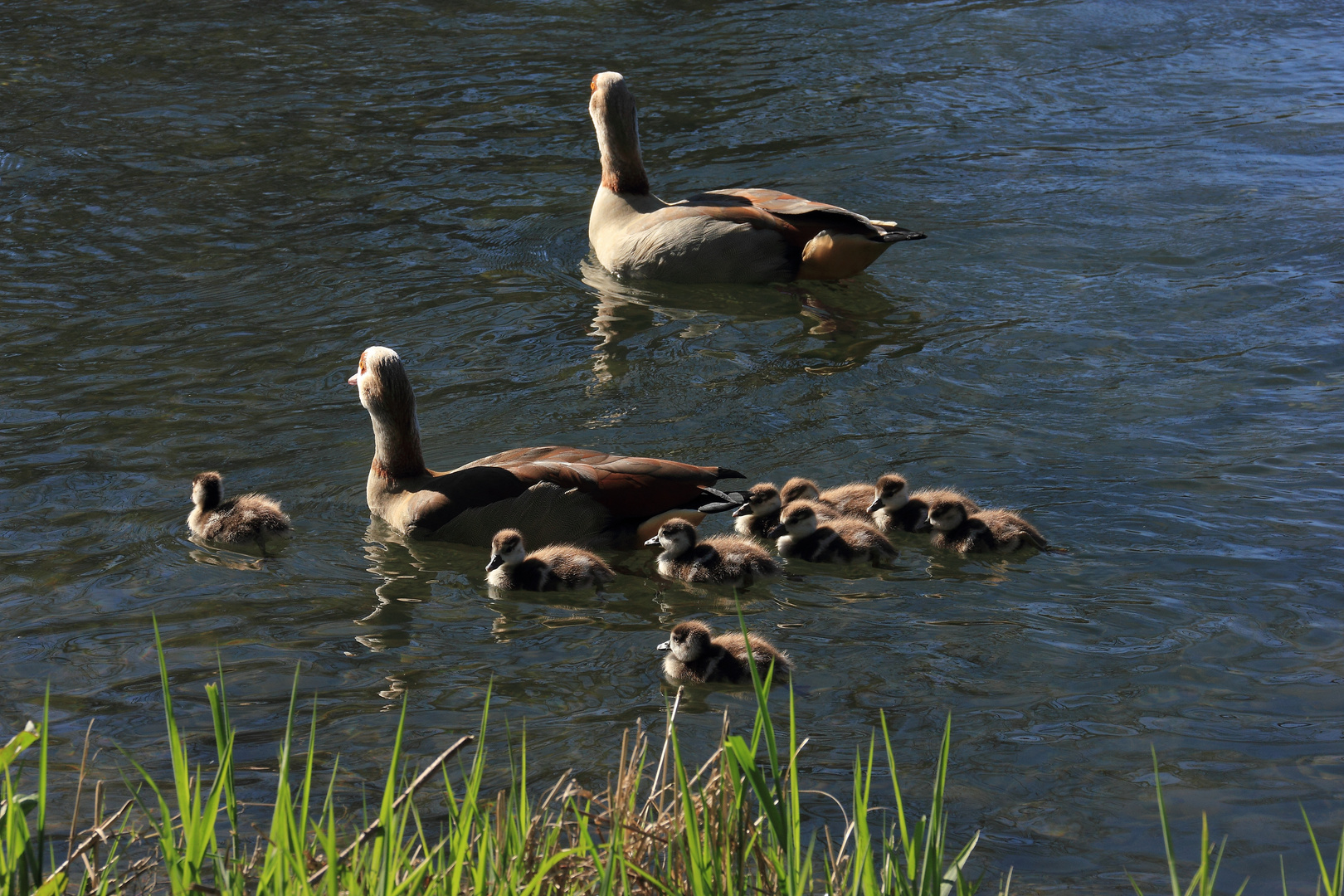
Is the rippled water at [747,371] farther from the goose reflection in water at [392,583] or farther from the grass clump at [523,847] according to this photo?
the grass clump at [523,847]

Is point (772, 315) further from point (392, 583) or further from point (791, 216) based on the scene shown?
point (392, 583)

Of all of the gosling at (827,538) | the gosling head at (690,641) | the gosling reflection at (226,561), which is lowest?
the gosling at (827,538)

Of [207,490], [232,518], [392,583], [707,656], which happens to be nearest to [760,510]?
[707,656]

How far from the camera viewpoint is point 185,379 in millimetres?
8844

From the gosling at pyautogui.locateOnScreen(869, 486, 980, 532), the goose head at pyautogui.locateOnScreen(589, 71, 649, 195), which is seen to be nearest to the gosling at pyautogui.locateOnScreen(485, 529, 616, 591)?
the gosling at pyautogui.locateOnScreen(869, 486, 980, 532)

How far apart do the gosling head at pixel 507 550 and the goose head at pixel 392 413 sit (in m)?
1.06

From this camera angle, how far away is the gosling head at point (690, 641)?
523cm

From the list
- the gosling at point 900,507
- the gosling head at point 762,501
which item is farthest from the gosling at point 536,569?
the gosling at point 900,507

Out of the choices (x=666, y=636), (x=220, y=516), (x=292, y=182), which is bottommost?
(x=666, y=636)

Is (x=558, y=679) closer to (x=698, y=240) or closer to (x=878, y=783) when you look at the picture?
(x=878, y=783)

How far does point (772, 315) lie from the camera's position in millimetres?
10312

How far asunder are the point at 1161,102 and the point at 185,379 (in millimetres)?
10946

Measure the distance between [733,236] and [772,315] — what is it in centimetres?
78

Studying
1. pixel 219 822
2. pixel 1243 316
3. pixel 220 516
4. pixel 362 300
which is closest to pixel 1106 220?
pixel 1243 316
